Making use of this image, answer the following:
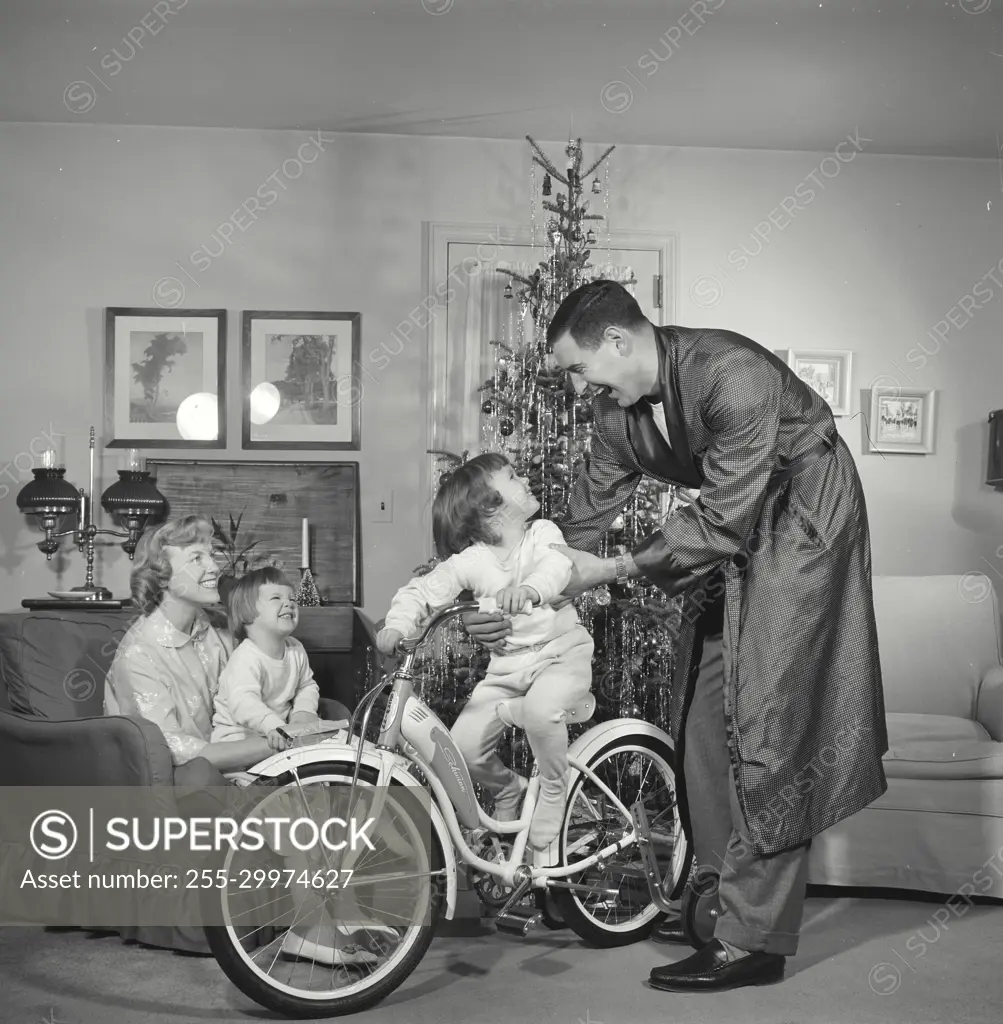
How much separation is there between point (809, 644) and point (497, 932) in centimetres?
117

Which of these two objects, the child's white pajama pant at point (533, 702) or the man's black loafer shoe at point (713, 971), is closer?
the man's black loafer shoe at point (713, 971)

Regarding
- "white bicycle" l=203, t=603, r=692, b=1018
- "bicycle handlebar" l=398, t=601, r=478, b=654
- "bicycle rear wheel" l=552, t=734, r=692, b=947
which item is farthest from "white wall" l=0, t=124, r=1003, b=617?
"bicycle handlebar" l=398, t=601, r=478, b=654

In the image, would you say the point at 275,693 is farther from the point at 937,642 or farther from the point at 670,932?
the point at 937,642

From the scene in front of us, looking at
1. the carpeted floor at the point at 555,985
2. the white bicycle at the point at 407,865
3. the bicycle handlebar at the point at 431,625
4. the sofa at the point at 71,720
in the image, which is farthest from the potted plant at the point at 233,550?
the bicycle handlebar at the point at 431,625

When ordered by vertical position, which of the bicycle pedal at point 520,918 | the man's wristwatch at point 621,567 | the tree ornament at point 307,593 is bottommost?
the bicycle pedal at point 520,918

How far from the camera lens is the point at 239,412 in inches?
199

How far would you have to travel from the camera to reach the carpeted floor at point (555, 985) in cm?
229

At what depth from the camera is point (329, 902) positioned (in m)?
2.26

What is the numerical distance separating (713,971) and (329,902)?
85cm

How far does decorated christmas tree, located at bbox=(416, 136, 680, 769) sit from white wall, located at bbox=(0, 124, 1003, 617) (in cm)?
93

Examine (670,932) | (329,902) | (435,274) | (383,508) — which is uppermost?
(435,274)

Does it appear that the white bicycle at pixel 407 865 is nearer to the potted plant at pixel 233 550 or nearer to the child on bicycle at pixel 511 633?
the child on bicycle at pixel 511 633

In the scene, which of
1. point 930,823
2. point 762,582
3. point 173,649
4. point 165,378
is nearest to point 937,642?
point 930,823

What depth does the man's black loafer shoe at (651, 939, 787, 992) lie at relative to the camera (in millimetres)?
2375
